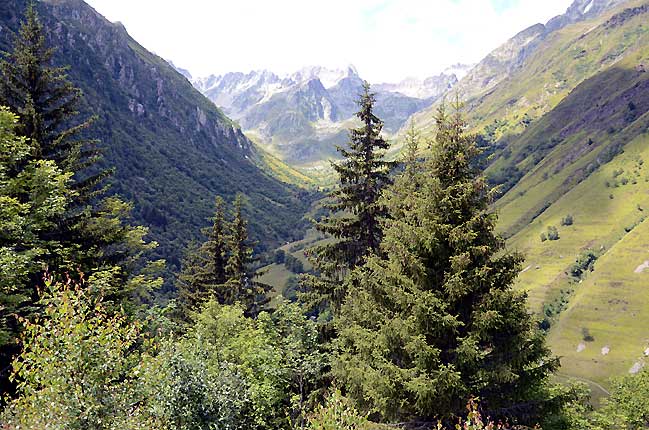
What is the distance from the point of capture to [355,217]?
2425 centimetres

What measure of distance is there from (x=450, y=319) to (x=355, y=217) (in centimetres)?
1117

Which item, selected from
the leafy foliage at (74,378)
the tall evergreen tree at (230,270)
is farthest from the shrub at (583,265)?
the leafy foliage at (74,378)

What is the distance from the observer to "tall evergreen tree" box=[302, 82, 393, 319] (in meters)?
23.4

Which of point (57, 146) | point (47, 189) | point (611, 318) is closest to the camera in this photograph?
point (47, 189)

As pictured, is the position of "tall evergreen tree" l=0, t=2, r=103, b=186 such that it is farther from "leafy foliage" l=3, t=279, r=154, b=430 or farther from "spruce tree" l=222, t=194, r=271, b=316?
"leafy foliage" l=3, t=279, r=154, b=430

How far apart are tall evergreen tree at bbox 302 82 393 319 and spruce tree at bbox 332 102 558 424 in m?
6.70

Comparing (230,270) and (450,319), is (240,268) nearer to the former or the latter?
(230,270)

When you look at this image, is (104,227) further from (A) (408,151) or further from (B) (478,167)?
(B) (478,167)

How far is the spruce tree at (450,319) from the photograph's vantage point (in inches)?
542

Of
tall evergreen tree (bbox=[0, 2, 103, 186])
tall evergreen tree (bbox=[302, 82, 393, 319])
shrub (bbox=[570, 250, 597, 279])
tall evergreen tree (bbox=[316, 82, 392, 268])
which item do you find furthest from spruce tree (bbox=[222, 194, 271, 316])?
shrub (bbox=[570, 250, 597, 279])

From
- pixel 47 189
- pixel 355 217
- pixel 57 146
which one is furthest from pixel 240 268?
pixel 47 189

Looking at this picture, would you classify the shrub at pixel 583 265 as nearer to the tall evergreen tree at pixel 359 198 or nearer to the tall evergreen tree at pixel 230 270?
the tall evergreen tree at pixel 230 270

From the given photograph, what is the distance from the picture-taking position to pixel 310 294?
78.4ft

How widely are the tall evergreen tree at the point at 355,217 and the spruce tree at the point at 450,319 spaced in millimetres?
6696
